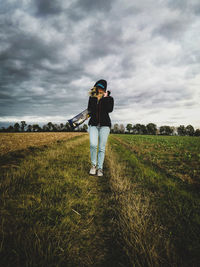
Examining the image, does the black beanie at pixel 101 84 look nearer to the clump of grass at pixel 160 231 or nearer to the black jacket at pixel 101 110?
the black jacket at pixel 101 110

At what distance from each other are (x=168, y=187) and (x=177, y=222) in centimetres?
121

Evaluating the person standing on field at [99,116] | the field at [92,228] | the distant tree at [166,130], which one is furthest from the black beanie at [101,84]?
the distant tree at [166,130]

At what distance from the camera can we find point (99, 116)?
361 centimetres

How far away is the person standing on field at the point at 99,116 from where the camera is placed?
3.59 metres

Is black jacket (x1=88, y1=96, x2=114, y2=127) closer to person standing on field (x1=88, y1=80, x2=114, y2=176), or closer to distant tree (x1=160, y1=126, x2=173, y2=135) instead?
person standing on field (x1=88, y1=80, x2=114, y2=176)

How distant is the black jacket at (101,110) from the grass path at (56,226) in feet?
6.08

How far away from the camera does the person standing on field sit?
3590 mm

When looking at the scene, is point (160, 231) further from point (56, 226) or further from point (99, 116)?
point (99, 116)

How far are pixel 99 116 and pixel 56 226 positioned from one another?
276cm

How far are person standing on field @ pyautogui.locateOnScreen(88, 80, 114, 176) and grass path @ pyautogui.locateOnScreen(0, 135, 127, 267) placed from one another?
1187 mm

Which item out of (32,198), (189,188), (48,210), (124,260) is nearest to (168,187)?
(189,188)

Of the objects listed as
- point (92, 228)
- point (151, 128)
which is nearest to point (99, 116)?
point (92, 228)

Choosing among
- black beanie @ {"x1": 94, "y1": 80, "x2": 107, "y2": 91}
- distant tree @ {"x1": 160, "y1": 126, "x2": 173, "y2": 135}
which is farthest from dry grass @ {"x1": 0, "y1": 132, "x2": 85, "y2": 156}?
distant tree @ {"x1": 160, "y1": 126, "x2": 173, "y2": 135}

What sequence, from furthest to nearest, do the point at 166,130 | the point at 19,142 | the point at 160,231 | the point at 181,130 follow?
the point at 166,130 → the point at 181,130 → the point at 19,142 → the point at 160,231
